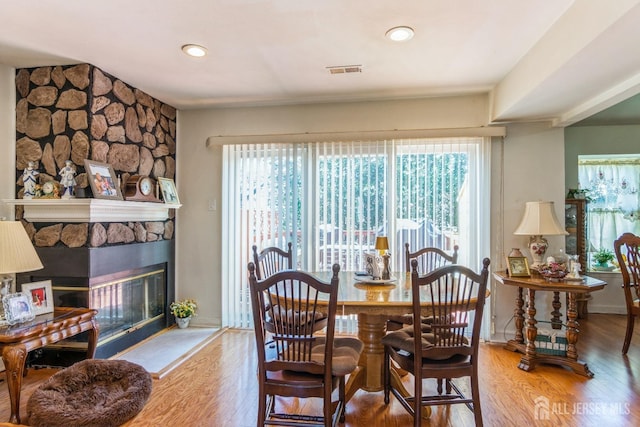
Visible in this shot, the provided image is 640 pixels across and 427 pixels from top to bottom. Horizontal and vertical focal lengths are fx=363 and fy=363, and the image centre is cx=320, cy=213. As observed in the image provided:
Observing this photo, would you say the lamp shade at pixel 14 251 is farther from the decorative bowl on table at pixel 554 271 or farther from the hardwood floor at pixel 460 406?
the decorative bowl on table at pixel 554 271

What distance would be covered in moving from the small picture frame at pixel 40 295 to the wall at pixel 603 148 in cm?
553

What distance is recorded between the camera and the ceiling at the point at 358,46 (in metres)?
2.04

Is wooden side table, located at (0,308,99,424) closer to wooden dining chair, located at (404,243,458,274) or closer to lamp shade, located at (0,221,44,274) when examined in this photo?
lamp shade, located at (0,221,44,274)

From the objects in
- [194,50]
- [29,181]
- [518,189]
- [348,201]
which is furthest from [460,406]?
[29,181]

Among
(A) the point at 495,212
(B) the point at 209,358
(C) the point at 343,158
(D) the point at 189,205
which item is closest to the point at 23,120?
(D) the point at 189,205

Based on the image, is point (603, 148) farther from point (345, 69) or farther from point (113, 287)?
point (113, 287)

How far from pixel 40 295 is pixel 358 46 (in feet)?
9.01

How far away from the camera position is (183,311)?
385 centimetres

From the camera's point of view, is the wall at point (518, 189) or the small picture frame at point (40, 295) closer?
the small picture frame at point (40, 295)

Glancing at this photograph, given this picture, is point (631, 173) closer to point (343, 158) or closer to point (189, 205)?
point (343, 158)

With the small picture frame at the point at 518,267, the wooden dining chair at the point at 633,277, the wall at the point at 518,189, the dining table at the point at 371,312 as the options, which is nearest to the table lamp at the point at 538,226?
the small picture frame at the point at 518,267

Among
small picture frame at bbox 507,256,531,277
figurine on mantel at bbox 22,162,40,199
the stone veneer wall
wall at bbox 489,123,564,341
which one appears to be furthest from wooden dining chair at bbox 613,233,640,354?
figurine on mantel at bbox 22,162,40,199

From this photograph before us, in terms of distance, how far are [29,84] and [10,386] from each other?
7.56 feet

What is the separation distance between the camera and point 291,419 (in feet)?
6.24
